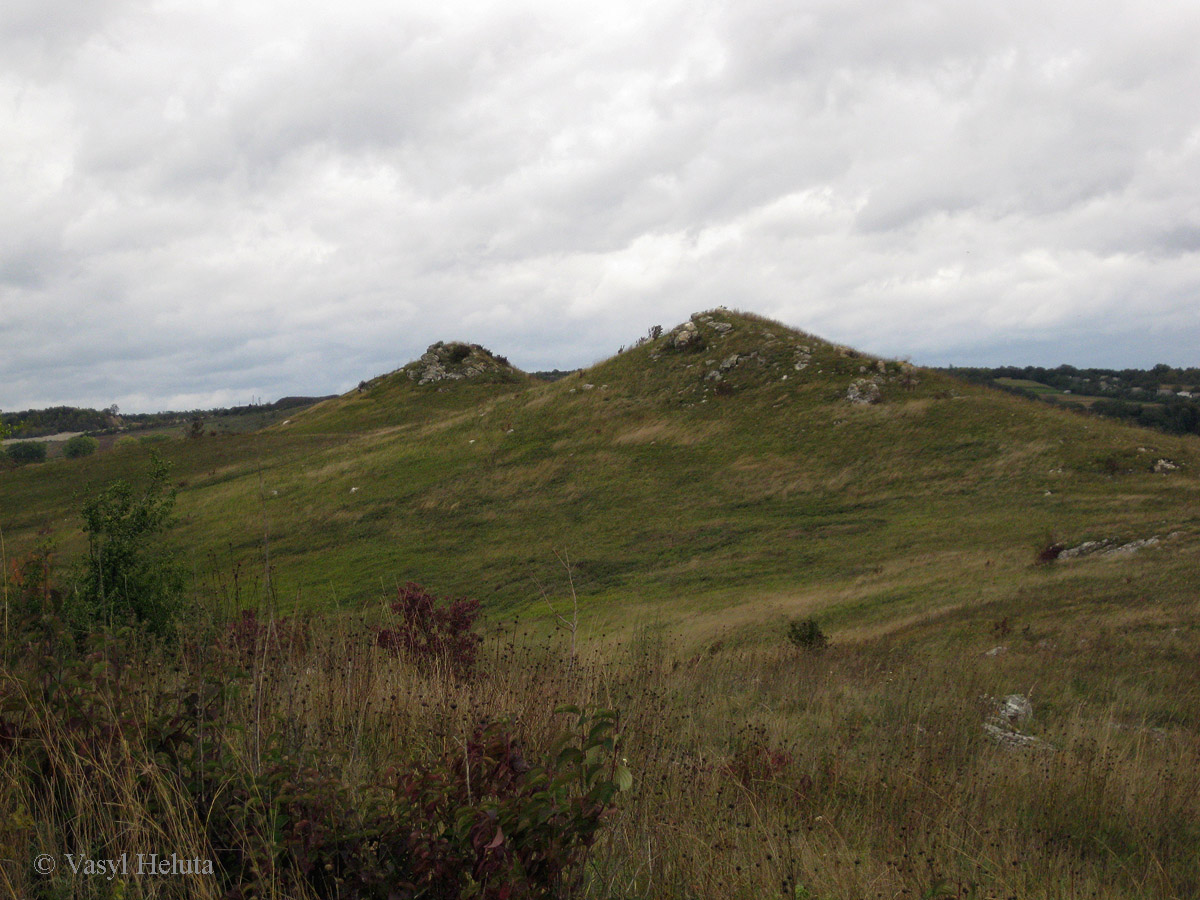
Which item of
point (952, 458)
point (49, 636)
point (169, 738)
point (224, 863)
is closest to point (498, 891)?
point (224, 863)

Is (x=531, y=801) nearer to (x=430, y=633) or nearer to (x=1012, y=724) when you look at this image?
(x=430, y=633)

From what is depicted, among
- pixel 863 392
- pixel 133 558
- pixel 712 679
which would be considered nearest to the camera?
pixel 712 679

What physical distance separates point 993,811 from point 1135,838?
834 millimetres

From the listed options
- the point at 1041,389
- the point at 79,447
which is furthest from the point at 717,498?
the point at 79,447

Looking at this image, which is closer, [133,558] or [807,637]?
[133,558]

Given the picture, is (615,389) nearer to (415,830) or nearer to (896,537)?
(896,537)

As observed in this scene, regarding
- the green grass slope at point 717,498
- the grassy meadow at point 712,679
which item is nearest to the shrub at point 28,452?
the green grass slope at point 717,498

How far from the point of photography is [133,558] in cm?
1137

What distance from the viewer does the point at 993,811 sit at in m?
4.80

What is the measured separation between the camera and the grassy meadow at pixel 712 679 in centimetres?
314

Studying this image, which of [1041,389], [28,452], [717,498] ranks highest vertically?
[1041,389]

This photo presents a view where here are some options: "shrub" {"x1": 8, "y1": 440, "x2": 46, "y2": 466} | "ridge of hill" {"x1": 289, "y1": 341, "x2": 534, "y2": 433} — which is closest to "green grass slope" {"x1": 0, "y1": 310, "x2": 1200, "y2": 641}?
"ridge of hill" {"x1": 289, "y1": 341, "x2": 534, "y2": 433}

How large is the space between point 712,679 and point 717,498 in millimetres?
21468

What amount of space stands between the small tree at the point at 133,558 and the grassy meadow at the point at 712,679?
48 cm
